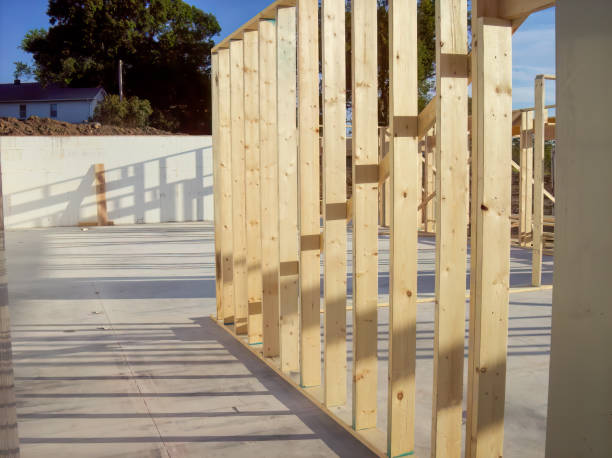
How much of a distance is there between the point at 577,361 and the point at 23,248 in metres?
12.6

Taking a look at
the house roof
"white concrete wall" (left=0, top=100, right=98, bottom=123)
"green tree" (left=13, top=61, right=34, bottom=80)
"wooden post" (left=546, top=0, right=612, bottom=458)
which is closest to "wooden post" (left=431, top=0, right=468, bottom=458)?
"wooden post" (left=546, top=0, right=612, bottom=458)

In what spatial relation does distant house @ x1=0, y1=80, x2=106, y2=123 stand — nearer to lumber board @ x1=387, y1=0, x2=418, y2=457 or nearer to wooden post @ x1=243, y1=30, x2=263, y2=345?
wooden post @ x1=243, y1=30, x2=263, y2=345

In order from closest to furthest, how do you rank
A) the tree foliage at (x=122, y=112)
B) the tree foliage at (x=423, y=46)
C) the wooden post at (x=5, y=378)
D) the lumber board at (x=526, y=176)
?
the wooden post at (x=5, y=378), the lumber board at (x=526, y=176), the tree foliage at (x=423, y=46), the tree foliage at (x=122, y=112)

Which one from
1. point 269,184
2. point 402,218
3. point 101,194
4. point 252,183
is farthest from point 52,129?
point 402,218

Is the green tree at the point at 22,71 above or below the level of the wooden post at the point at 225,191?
above

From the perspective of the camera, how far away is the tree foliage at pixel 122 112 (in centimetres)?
3138

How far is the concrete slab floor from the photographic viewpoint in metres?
3.18

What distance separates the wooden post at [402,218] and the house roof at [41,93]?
3507cm

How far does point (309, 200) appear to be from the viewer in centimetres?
394

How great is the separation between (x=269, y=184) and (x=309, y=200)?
72 centimetres

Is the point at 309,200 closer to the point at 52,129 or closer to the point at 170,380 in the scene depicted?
the point at 170,380

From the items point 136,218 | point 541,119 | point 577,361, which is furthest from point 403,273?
point 136,218

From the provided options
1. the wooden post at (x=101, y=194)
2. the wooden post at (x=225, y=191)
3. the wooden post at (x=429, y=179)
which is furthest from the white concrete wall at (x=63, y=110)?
the wooden post at (x=225, y=191)

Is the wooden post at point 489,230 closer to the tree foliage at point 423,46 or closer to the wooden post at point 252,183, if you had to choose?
the wooden post at point 252,183
